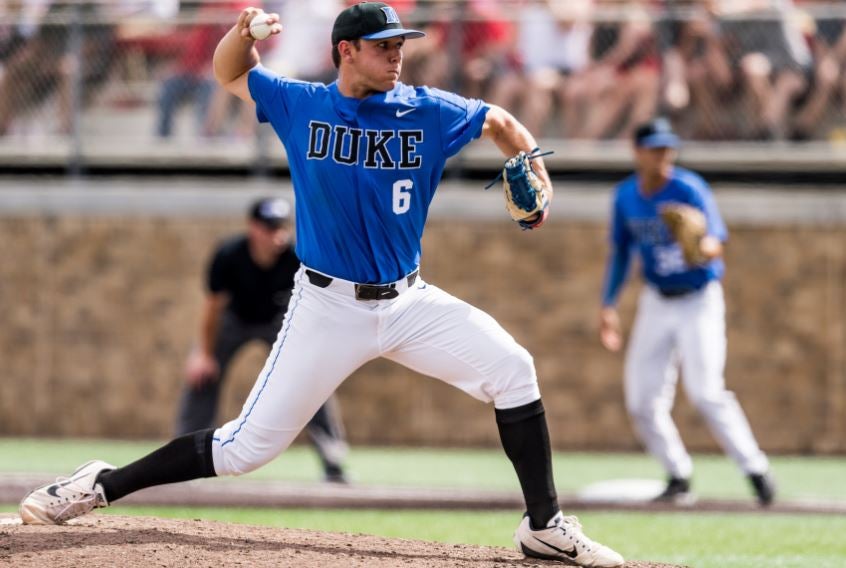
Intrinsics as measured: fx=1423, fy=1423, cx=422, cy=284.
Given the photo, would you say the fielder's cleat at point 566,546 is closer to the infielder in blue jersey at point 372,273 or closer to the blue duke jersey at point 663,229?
the infielder in blue jersey at point 372,273

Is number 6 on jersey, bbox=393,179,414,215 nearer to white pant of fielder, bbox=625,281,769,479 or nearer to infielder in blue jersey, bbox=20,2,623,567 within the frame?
infielder in blue jersey, bbox=20,2,623,567

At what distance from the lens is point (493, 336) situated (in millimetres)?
5773

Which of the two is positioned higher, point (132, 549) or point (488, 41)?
point (488, 41)

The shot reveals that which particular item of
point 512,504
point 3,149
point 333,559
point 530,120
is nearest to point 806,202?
point 530,120

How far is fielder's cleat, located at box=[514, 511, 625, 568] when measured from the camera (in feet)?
Answer: 18.7

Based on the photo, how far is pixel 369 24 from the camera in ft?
18.6

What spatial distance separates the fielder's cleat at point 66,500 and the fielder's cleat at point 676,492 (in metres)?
4.48

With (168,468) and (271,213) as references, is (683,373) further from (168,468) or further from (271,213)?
(168,468)

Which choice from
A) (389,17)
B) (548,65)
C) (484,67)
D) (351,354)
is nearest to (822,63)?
(548,65)

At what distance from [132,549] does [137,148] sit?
9280mm

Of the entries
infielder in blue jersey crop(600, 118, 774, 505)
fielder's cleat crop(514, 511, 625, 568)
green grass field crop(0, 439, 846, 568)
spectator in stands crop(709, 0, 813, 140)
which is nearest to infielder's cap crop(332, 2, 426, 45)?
fielder's cleat crop(514, 511, 625, 568)

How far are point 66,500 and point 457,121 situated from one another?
229 cm

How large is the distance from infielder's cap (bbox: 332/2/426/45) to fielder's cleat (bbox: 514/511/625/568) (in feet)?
6.69

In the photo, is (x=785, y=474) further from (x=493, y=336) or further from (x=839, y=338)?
(x=493, y=336)
